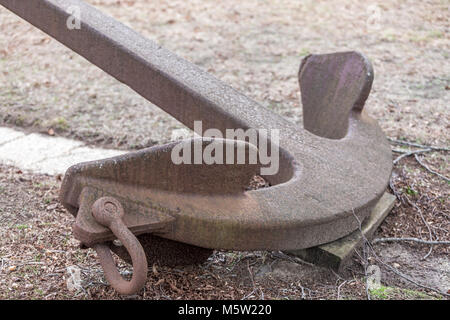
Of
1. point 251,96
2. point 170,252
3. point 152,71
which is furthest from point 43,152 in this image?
point 170,252

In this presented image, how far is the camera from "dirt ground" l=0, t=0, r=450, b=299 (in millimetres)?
2271

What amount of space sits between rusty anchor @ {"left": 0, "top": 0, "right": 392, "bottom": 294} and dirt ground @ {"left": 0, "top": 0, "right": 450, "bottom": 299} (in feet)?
0.75

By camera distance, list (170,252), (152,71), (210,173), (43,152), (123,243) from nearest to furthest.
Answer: (123,243)
(210,173)
(170,252)
(152,71)
(43,152)

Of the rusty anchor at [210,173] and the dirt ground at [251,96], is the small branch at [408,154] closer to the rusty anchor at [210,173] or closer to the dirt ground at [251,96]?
the dirt ground at [251,96]

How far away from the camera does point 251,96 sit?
4.53 m

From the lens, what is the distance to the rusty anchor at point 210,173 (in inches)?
72.7

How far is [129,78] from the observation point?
262 centimetres

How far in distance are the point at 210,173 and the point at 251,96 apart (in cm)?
261

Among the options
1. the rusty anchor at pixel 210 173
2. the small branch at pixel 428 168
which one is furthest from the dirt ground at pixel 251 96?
the rusty anchor at pixel 210 173

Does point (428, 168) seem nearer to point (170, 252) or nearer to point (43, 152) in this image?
point (170, 252)

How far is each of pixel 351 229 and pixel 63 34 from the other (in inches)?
64.0

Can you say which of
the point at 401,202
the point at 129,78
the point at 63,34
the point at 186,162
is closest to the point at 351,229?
the point at 401,202

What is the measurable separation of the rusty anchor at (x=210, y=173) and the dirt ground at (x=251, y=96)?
0.23 meters

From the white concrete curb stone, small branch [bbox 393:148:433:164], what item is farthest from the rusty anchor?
the white concrete curb stone
